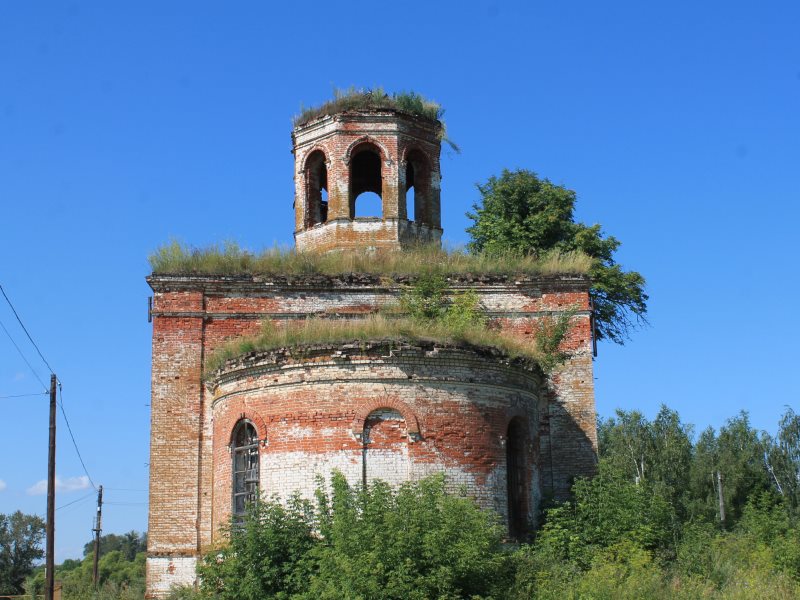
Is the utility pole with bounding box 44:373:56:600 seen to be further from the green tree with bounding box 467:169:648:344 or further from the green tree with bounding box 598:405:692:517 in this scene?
the green tree with bounding box 598:405:692:517

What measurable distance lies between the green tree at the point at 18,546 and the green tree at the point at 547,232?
114 ft

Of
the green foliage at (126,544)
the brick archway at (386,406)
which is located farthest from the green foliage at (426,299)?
the green foliage at (126,544)

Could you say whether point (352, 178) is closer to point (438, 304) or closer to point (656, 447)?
point (438, 304)

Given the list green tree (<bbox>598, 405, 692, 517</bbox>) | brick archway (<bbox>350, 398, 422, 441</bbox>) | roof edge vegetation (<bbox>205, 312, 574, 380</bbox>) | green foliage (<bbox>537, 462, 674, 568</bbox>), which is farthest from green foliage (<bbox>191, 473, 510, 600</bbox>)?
green tree (<bbox>598, 405, 692, 517</bbox>)

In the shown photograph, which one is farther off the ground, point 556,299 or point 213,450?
point 556,299

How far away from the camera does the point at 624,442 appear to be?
3894 centimetres

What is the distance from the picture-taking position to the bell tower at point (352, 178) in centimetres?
1991

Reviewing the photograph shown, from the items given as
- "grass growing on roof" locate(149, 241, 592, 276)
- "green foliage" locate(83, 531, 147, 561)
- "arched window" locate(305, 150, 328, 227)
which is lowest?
"green foliage" locate(83, 531, 147, 561)

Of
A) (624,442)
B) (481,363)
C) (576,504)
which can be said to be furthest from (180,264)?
(624,442)

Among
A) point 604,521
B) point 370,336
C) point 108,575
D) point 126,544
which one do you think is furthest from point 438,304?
point 126,544

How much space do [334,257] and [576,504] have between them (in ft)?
21.8

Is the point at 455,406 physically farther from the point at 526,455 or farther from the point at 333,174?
the point at 333,174

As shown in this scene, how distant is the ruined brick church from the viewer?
47.4ft

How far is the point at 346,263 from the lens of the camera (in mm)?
18688
